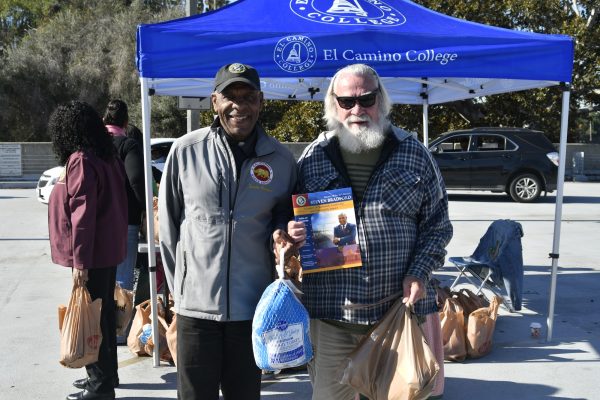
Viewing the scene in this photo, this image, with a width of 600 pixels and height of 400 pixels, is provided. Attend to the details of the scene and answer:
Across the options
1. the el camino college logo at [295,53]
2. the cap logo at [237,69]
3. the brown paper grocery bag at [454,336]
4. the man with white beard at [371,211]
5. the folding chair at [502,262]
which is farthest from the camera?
the folding chair at [502,262]

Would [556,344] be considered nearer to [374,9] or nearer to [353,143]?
[374,9]

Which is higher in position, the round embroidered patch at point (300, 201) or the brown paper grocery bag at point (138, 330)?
the round embroidered patch at point (300, 201)

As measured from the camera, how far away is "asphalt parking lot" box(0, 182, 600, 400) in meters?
4.60

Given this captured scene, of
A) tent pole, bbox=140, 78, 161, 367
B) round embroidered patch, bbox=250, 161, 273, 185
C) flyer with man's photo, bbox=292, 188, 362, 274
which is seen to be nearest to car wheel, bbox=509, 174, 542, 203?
tent pole, bbox=140, 78, 161, 367

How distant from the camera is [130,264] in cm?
567

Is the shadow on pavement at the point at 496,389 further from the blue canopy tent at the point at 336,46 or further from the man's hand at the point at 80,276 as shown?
the man's hand at the point at 80,276

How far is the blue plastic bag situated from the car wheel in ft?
48.1

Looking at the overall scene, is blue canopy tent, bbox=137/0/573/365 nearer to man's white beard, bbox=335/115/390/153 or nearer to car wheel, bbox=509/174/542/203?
man's white beard, bbox=335/115/390/153

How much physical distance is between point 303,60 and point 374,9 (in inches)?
35.3

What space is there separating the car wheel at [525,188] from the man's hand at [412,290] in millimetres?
14375

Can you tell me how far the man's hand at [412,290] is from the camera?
9.09 feet

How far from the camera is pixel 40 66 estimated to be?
29438 mm

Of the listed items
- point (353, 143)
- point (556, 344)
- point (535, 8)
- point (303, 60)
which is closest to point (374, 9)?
point (303, 60)

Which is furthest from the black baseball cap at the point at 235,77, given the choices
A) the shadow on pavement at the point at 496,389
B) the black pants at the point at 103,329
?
the shadow on pavement at the point at 496,389
